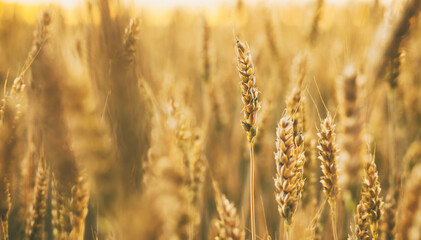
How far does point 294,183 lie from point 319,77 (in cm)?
206

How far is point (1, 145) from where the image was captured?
748mm

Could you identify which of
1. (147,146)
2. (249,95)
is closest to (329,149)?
(249,95)

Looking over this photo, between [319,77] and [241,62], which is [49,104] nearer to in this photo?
Answer: [241,62]

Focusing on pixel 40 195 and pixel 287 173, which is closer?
pixel 287 173

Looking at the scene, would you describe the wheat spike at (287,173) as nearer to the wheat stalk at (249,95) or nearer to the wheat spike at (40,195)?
the wheat stalk at (249,95)

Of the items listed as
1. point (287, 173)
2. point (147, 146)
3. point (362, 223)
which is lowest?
point (362, 223)

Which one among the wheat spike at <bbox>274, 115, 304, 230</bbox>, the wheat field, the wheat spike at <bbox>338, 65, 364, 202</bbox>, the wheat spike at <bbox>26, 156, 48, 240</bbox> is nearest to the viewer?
the wheat field

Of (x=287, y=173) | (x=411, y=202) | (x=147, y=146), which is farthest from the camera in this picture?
(x=147, y=146)

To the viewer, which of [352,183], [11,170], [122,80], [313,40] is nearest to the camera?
[352,183]

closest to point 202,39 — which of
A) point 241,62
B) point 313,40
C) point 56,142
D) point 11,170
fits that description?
point 313,40

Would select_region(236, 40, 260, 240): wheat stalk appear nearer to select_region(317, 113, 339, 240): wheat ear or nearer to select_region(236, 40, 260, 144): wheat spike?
select_region(236, 40, 260, 144): wheat spike

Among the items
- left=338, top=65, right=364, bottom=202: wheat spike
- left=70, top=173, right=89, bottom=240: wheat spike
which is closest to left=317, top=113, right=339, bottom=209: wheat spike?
left=338, top=65, right=364, bottom=202: wheat spike

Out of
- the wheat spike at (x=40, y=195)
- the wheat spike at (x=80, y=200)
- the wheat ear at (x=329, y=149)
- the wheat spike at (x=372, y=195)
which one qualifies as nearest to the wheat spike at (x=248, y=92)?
the wheat ear at (x=329, y=149)

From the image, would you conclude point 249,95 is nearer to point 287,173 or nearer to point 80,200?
point 287,173
